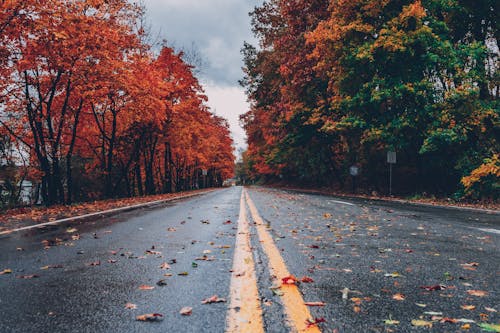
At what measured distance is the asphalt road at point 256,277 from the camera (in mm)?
2256

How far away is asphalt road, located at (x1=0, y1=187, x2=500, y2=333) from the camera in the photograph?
2256 millimetres

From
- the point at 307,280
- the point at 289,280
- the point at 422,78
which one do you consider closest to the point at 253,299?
the point at 289,280

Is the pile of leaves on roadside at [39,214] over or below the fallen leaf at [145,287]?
below

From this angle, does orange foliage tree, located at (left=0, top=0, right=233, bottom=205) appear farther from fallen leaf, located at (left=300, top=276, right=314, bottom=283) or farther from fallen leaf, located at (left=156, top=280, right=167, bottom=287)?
fallen leaf, located at (left=300, top=276, right=314, bottom=283)

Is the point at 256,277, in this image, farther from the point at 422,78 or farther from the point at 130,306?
the point at 422,78

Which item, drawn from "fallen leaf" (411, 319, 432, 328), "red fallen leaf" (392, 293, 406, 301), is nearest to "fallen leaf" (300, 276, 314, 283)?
"red fallen leaf" (392, 293, 406, 301)

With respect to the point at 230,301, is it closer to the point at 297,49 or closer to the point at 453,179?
the point at 453,179

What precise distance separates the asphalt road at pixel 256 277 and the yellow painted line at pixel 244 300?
48mm

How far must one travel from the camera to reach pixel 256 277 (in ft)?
10.4

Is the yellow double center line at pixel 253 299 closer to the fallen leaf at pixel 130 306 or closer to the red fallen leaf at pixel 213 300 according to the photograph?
the red fallen leaf at pixel 213 300

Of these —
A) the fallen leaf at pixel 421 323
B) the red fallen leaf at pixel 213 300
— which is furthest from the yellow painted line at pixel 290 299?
the fallen leaf at pixel 421 323

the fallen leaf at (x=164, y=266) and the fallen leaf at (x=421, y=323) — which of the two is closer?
the fallen leaf at (x=421, y=323)

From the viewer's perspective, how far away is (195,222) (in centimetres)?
764

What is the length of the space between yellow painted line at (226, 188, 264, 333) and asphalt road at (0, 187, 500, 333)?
0.05 m
